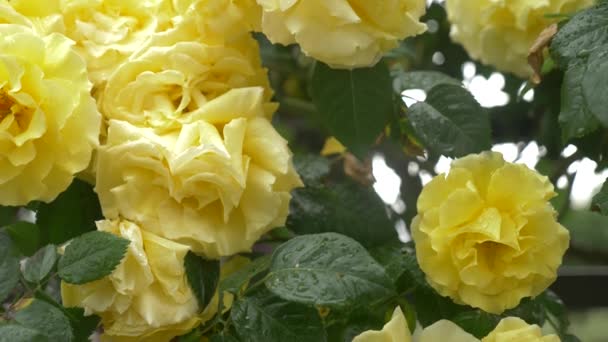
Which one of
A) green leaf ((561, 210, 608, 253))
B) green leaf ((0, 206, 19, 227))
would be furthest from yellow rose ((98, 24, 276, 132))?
green leaf ((561, 210, 608, 253))

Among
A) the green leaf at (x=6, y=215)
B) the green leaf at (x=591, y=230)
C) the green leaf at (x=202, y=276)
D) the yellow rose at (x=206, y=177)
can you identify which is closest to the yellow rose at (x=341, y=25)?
the yellow rose at (x=206, y=177)

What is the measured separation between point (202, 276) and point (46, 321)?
111 mm

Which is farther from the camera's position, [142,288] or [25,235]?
[25,235]

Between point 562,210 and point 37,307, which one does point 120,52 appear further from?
point 562,210

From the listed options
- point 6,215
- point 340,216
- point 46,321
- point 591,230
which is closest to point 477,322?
point 340,216

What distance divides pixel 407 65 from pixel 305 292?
66 centimetres

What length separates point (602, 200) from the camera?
654 millimetres

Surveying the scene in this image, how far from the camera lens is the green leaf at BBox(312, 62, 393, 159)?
752 mm

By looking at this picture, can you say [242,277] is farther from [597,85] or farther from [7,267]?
[597,85]

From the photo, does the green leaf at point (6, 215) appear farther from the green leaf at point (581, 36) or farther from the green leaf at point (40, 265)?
the green leaf at point (581, 36)

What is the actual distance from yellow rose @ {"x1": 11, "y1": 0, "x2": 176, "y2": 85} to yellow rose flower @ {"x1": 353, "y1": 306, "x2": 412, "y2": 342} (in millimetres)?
252

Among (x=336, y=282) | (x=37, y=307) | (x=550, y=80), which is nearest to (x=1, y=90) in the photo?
(x=37, y=307)

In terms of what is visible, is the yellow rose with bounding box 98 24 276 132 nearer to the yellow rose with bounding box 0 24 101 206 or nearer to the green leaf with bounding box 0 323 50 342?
the yellow rose with bounding box 0 24 101 206

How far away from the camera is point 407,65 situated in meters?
1.25
